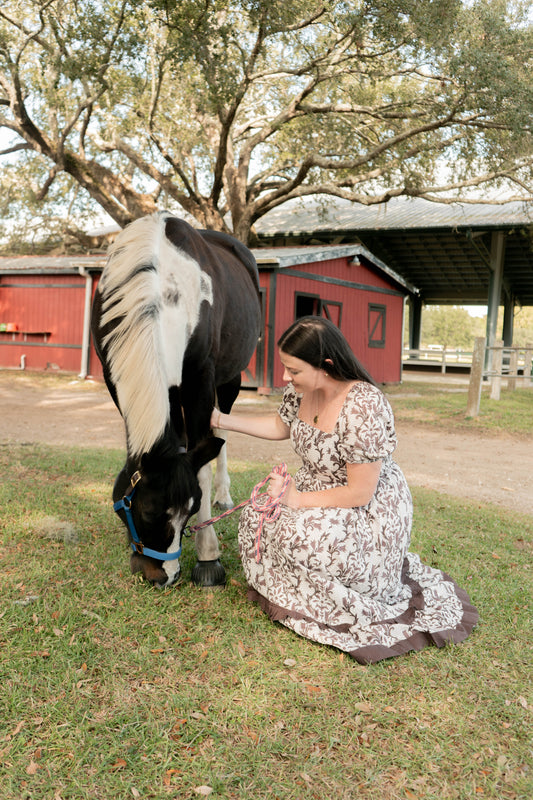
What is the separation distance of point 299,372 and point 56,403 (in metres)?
8.64

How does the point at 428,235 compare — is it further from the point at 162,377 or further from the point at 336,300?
the point at 162,377

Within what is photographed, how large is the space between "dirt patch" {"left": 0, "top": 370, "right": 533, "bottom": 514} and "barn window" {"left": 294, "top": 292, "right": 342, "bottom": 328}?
3556 millimetres

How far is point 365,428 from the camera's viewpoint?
2.58 metres

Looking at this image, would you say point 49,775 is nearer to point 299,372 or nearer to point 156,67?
point 299,372

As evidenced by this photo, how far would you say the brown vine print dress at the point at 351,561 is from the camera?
8.30 ft

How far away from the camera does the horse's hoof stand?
119 inches

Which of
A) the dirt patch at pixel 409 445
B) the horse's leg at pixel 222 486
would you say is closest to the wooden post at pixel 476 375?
the dirt patch at pixel 409 445

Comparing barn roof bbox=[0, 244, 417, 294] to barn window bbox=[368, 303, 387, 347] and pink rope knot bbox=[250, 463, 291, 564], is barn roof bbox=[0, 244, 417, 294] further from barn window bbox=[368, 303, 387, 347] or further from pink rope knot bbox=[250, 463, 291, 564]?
pink rope knot bbox=[250, 463, 291, 564]

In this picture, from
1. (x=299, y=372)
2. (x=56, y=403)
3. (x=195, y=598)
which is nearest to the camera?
(x=299, y=372)

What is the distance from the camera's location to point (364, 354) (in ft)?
52.5

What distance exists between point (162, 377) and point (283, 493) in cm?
78

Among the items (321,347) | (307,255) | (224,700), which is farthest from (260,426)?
(307,255)

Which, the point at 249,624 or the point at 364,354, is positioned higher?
the point at 364,354

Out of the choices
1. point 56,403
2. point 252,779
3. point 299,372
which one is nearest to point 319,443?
point 299,372
